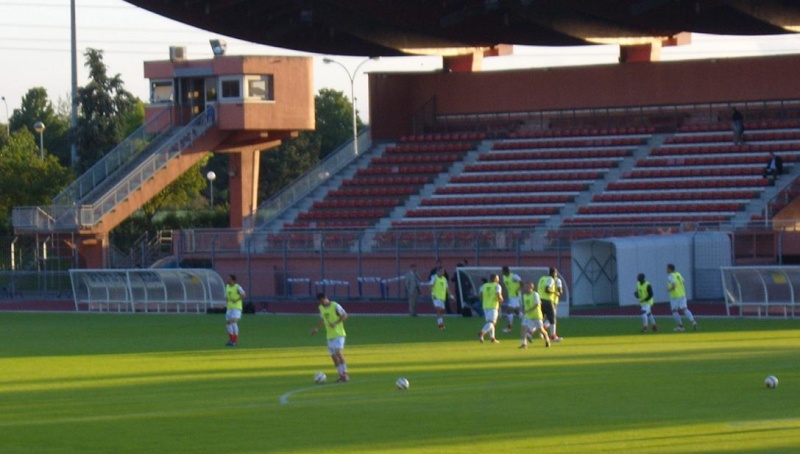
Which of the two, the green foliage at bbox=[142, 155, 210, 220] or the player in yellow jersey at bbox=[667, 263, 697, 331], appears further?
the green foliage at bbox=[142, 155, 210, 220]

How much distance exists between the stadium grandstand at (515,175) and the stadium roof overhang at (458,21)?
22 centimetres

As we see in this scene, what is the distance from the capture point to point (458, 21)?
53.8m

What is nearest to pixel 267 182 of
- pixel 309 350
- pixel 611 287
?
pixel 611 287

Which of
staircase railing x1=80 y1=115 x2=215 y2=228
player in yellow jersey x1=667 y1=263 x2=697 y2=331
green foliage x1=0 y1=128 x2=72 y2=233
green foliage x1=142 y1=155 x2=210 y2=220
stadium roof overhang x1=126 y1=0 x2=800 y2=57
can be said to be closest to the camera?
player in yellow jersey x1=667 y1=263 x2=697 y2=331

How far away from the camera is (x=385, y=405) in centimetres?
2084

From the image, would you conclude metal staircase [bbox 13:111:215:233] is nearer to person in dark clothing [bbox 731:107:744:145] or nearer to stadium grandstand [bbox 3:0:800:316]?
stadium grandstand [bbox 3:0:800:316]

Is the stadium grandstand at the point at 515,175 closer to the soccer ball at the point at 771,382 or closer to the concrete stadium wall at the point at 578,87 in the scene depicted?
the concrete stadium wall at the point at 578,87

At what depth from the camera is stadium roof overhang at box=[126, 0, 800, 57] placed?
5147 centimetres

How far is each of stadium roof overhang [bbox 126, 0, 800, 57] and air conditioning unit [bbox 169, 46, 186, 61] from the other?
893 cm

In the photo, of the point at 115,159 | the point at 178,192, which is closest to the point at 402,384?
the point at 115,159

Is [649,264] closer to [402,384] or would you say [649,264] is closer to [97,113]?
[402,384]

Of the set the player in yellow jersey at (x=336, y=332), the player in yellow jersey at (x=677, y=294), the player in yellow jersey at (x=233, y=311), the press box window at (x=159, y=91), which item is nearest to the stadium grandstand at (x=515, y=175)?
the press box window at (x=159, y=91)

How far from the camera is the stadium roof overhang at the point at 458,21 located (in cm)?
5147

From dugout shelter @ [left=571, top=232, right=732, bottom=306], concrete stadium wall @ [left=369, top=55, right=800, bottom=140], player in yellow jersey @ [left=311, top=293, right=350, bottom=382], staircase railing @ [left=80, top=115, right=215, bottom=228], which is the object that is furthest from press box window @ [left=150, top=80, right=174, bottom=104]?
player in yellow jersey @ [left=311, top=293, right=350, bottom=382]
